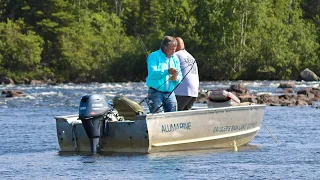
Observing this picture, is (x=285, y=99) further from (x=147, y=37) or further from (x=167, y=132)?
(x=147, y=37)

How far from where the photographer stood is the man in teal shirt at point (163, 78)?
1532 cm

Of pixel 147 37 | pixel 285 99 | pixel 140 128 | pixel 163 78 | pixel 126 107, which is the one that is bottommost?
pixel 147 37

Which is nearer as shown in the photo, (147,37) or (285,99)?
(285,99)

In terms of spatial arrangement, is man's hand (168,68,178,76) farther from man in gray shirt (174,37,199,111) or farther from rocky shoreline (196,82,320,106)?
rocky shoreline (196,82,320,106)

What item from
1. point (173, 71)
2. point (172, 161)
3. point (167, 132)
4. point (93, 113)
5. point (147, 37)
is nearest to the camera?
point (172, 161)

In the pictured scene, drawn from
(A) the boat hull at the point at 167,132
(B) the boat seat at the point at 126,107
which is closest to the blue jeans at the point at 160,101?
(B) the boat seat at the point at 126,107

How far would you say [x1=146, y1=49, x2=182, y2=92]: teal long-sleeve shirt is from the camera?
15.3m

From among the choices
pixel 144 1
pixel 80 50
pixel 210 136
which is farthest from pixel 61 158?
pixel 144 1

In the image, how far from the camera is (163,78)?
1539 centimetres

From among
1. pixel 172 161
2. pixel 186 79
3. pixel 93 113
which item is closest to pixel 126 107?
pixel 93 113

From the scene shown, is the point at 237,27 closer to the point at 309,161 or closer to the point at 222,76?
the point at 222,76

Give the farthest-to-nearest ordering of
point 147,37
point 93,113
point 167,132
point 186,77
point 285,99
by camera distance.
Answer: point 147,37, point 285,99, point 186,77, point 167,132, point 93,113

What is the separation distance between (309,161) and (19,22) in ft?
239

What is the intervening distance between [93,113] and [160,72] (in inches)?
56.9
